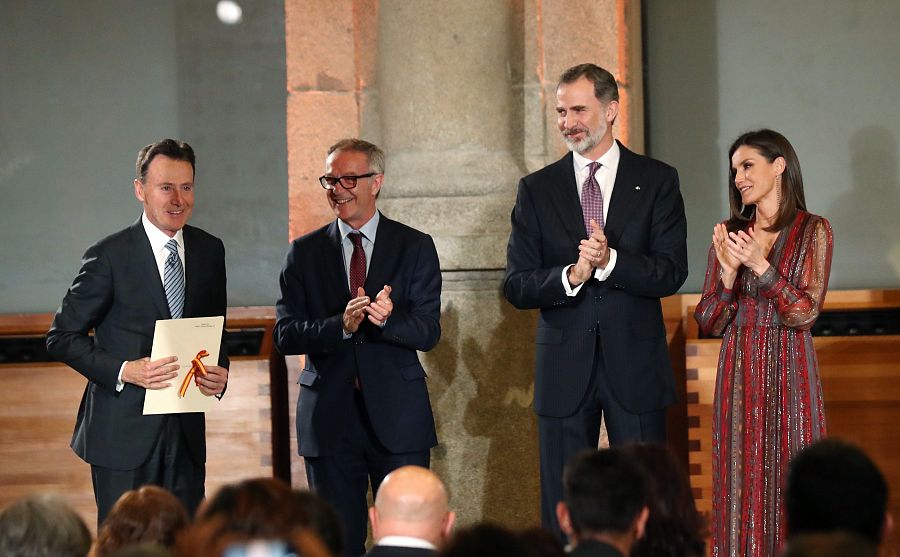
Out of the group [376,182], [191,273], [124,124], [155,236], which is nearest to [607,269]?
[376,182]

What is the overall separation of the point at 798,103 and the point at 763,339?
6.58 ft

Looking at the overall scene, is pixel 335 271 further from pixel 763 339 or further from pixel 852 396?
pixel 852 396

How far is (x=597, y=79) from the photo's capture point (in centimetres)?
460

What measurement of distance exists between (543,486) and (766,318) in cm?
95

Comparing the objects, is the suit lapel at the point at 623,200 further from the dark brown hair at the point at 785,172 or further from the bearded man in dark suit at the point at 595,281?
the dark brown hair at the point at 785,172

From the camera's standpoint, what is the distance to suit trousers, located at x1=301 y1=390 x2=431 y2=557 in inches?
181

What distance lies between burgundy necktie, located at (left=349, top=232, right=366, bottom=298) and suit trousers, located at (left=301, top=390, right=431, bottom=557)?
386mm

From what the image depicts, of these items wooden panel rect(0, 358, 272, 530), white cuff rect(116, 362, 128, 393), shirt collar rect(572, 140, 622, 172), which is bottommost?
wooden panel rect(0, 358, 272, 530)

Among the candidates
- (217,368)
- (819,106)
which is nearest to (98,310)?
(217,368)

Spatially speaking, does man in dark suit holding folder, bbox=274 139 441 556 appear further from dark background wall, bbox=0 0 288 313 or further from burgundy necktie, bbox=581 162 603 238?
dark background wall, bbox=0 0 288 313

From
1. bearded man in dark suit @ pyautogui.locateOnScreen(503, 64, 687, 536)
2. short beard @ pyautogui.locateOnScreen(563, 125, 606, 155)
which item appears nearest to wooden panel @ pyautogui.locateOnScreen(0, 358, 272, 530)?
bearded man in dark suit @ pyautogui.locateOnScreen(503, 64, 687, 536)

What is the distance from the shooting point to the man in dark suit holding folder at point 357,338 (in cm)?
460

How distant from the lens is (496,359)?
5648 mm

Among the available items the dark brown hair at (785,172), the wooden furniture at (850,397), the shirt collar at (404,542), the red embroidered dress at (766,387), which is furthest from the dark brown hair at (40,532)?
the wooden furniture at (850,397)
